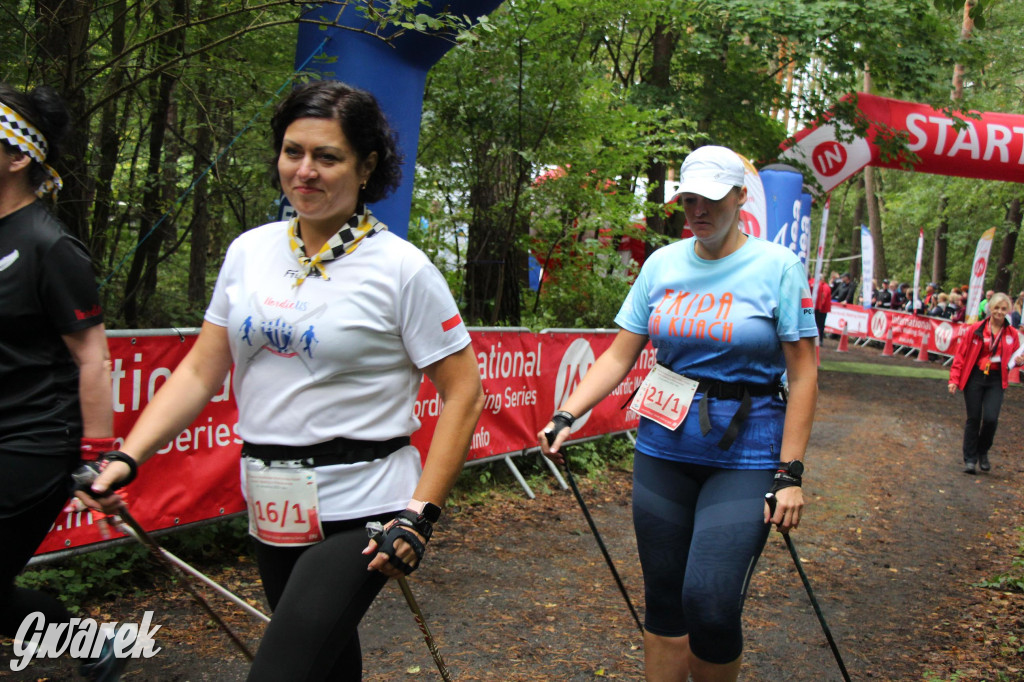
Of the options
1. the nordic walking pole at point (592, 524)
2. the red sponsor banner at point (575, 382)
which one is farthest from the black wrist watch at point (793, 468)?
the red sponsor banner at point (575, 382)

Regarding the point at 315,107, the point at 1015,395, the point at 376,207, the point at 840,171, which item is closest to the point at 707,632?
the point at 315,107

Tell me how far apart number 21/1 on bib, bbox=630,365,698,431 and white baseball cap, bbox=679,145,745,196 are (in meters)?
0.67

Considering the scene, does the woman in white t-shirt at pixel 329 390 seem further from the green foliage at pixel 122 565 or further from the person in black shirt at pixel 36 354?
the green foliage at pixel 122 565

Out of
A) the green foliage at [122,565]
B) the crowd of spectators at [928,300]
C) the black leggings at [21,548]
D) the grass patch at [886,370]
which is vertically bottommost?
the grass patch at [886,370]

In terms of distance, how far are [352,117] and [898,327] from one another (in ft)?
96.1

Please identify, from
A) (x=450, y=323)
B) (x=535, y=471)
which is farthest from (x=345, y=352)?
(x=535, y=471)

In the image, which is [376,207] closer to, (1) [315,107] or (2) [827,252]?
(1) [315,107]

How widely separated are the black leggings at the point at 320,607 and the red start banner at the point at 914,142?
1416 centimetres

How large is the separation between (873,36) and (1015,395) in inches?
418

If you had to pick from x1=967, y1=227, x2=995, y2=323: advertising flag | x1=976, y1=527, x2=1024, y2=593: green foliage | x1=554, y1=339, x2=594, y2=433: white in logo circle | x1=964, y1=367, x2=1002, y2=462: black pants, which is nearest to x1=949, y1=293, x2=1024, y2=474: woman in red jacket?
x1=964, y1=367, x2=1002, y2=462: black pants

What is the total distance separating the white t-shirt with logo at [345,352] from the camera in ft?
7.38

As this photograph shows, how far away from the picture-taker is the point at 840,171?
50.5 feet

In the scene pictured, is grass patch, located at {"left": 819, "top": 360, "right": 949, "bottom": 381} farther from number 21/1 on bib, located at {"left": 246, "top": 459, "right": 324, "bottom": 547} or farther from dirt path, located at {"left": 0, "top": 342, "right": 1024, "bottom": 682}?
number 21/1 on bib, located at {"left": 246, "top": 459, "right": 324, "bottom": 547}

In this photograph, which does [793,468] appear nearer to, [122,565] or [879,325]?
[122,565]
